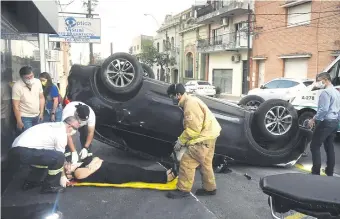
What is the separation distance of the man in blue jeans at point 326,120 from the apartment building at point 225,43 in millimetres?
20782

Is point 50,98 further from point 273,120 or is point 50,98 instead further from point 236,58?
point 236,58

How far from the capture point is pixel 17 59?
617cm

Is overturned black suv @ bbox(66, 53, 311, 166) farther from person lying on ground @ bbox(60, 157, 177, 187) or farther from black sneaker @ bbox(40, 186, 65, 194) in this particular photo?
black sneaker @ bbox(40, 186, 65, 194)

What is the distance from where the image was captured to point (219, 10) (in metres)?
28.4

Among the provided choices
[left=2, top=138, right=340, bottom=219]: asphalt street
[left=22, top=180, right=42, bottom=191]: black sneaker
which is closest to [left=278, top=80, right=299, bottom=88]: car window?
[left=2, top=138, right=340, bottom=219]: asphalt street

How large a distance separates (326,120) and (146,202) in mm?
3068

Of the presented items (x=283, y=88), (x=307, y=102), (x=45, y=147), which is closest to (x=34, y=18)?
(x=45, y=147)

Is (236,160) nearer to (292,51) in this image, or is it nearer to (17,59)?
(17,59)

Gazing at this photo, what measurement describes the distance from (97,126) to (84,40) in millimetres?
10376

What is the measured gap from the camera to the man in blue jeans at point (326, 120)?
16.7 ft

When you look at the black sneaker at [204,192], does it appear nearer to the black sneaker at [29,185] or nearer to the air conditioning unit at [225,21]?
the black sneaker at [29,185]

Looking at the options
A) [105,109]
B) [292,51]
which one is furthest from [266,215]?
[292,51]

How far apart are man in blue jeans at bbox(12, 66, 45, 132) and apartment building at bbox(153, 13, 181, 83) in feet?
118

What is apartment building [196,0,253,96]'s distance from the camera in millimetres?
26359
